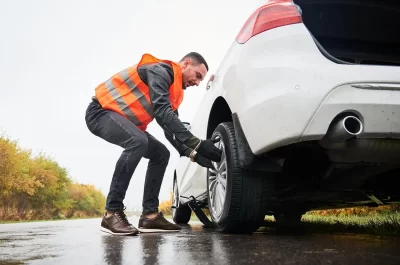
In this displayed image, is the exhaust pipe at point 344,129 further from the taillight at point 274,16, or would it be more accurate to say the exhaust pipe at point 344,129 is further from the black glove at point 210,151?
the black glove at point 210,151

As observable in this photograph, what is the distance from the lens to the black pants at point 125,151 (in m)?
3.21

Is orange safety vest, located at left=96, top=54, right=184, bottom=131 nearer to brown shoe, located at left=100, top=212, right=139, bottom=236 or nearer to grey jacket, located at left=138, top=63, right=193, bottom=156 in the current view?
grey jacket, located at left=138, top=63, right=193, bottom=156

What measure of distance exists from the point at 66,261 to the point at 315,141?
1.39 m

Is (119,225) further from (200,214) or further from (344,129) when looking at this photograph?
(344,129)

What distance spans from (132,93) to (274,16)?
1.41 meters

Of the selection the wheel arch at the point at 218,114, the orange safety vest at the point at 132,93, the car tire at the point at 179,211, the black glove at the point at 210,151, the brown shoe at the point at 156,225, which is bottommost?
the brown shoe at the point at 156,225

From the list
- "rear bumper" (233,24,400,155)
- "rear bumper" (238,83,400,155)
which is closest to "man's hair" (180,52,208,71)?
"rear bumper" (233,24,400,155)

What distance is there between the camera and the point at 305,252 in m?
1.85

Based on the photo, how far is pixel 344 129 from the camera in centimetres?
202

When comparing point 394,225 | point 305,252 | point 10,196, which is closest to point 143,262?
point 305,252

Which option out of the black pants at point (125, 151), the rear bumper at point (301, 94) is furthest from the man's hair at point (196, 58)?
the rear bumper at point (301, 94)

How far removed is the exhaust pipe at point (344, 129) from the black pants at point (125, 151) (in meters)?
1.64

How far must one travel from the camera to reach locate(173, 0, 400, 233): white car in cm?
206

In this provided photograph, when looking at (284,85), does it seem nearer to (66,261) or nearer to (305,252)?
(305,252)
